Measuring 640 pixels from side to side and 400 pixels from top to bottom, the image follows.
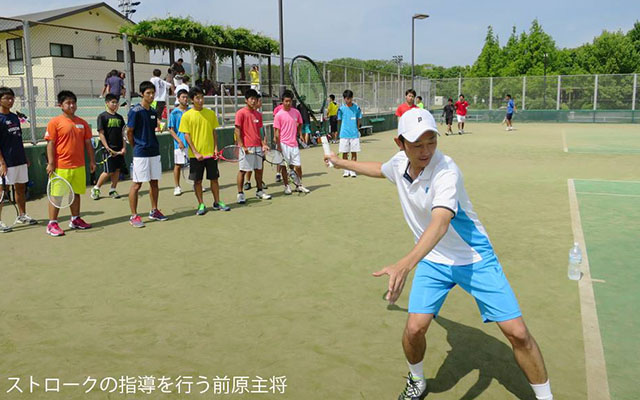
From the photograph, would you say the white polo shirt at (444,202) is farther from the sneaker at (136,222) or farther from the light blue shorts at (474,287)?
the sneaker at (136,222)

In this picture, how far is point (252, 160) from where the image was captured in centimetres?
979

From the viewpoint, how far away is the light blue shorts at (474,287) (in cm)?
298

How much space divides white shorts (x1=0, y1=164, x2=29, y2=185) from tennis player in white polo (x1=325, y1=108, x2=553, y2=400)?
658 cm

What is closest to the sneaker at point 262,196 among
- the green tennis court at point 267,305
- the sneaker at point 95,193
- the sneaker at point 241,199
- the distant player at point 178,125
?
the sneaker at point 241,199

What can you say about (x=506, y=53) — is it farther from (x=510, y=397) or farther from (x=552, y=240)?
(x=510, y=397)

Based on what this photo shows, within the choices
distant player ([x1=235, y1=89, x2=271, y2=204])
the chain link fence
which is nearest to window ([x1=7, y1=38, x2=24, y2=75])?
the chain link fence

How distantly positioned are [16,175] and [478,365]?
706 centimetres

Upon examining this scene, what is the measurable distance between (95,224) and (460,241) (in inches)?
258

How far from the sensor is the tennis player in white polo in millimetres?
2910

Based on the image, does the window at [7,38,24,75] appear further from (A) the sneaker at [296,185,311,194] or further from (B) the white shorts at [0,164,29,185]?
(A) the sneaker at [296,185,311,194]

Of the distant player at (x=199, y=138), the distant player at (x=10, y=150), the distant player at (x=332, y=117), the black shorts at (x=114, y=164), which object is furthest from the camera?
the distant player at (x=332, y=117)

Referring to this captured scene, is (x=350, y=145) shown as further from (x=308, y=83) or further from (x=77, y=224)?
(x=308, y=83)

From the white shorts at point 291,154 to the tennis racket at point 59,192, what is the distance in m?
4.29

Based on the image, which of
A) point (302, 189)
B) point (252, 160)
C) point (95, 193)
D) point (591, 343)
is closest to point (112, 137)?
point (95, 193)
